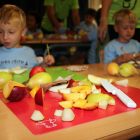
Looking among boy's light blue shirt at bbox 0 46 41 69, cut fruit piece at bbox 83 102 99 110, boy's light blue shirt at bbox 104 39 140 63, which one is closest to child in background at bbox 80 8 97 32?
boy's light blue shirt at bbox 104 39 140 63

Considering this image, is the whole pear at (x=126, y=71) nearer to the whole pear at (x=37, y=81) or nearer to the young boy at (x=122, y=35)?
the whole pear at (x=37, y=81)

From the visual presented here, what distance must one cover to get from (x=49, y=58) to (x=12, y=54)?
0.37 m

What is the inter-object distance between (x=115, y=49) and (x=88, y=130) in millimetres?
1620

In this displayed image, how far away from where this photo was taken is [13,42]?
1545mm

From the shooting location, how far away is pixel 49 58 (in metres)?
1.45

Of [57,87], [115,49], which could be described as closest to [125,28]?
[115,49]

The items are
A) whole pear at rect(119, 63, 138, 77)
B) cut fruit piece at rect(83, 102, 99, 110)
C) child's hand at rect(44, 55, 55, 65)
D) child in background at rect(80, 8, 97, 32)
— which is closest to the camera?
cut fruit piece at rect(83, 102, 99, 110)

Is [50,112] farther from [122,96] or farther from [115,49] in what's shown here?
[115,49]

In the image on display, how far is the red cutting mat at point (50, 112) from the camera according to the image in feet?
1.53

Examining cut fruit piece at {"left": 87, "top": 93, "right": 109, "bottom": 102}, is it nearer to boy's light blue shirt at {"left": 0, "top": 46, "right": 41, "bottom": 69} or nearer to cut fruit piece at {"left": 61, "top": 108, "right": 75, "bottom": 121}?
cut fruit piece at {"left": 61, "top": 108, "right": 75, "bottom": 121}

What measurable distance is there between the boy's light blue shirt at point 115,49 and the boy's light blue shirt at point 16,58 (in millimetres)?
749

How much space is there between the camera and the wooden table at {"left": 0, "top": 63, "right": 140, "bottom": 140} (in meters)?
0.42

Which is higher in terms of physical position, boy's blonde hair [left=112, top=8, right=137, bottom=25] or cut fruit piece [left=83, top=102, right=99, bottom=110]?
boy's blonde hair [left=112, top=8, right=137, bottom=25]

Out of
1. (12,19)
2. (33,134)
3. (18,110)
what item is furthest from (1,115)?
(12,19)
